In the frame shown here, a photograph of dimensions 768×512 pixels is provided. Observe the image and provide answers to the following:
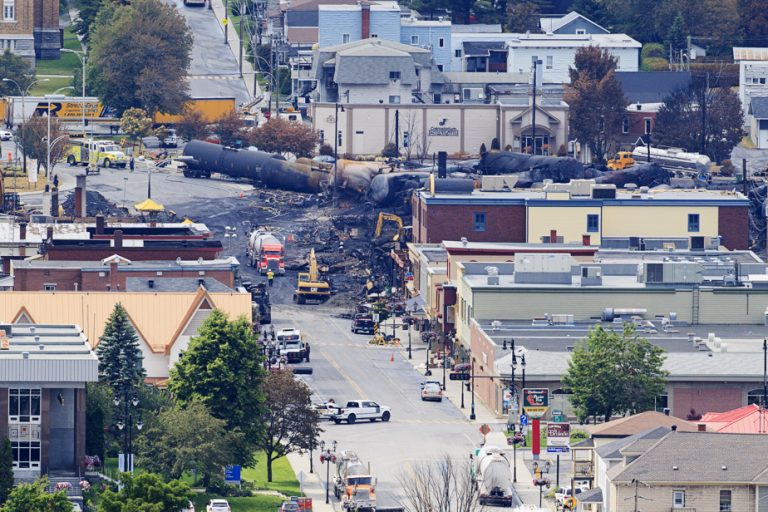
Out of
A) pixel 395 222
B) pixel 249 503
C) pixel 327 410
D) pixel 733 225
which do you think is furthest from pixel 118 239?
pixel 249 503

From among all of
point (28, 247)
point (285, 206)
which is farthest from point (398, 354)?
point (285, 206)

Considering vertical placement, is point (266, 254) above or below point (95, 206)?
below

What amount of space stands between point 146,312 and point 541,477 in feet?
84.9

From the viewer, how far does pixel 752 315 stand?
154625 mm

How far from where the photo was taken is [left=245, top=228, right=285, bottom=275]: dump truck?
178 meters

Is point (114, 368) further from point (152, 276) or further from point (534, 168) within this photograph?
point (534, 168)

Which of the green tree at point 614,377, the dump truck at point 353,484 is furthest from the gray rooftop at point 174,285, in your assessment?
the dump truck at point 353,484

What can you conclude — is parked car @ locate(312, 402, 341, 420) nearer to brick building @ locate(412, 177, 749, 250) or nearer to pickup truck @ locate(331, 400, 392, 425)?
pickup truck @ locate(331, 400, 392, 425)

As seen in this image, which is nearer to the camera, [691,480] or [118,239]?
[691,480]

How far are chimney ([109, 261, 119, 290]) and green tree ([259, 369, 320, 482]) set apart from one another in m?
26.9

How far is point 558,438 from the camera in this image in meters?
126

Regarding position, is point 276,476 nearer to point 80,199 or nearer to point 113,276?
point 113,276

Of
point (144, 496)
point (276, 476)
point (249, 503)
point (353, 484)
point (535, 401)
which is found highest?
point (144, 496)

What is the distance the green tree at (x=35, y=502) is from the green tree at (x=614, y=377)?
3561cm
